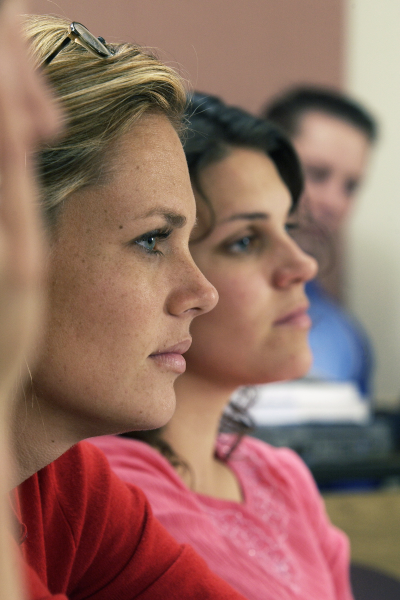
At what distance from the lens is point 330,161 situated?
5.62 ft

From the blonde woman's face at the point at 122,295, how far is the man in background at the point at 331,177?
115 cm

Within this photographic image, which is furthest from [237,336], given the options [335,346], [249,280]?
[335,346]

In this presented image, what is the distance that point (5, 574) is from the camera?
0.58 ft

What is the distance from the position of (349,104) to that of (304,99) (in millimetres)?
129

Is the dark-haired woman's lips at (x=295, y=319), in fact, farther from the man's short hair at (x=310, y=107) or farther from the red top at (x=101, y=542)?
the man's short hair at (x=310, y=107)

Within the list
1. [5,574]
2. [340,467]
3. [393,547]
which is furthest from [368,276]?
[5,574]

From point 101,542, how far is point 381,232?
1.67m

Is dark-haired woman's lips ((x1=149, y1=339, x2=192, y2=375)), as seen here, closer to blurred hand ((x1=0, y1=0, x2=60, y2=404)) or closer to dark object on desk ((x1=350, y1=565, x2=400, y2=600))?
blurred hand ((x1=0, y1=0, x2=60, y2=404))

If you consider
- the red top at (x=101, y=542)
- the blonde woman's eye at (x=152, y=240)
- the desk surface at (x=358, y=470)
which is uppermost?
the blonde woman's eye at (x=152, y=240)

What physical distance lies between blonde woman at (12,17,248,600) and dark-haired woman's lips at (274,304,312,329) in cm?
26

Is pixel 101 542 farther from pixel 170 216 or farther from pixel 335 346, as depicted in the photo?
pixel 335 346

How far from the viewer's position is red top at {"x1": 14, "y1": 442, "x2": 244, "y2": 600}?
0.40 metres

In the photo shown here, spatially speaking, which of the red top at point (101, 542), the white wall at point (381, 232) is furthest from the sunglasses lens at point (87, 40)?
the white wall at point (381, 232)

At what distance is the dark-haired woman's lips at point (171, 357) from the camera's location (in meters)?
0.38
